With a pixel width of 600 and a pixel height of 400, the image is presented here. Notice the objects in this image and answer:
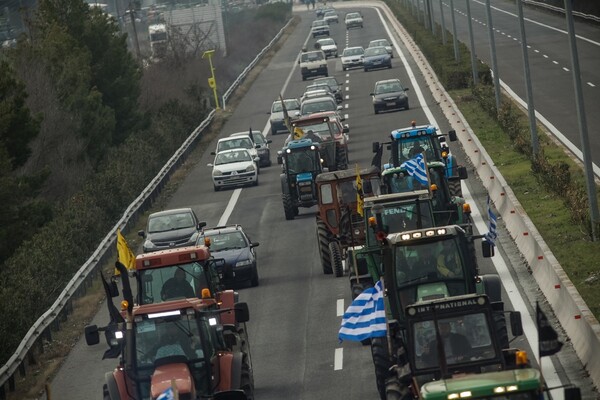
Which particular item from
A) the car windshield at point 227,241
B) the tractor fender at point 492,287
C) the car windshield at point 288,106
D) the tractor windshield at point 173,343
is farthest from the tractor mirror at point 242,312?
the car windshield at point 288,106

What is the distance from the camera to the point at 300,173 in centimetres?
4006

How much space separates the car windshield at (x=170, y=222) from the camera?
125ft

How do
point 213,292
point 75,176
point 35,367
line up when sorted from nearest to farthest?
point 213,292 → point 35,367 → point 75,176

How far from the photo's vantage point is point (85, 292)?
33625mm

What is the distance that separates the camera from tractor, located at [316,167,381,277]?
3094cm

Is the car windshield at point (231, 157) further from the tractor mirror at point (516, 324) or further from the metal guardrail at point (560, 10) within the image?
the metal guardrail at point (560, 10)

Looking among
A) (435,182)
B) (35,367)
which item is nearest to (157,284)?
(35,367)

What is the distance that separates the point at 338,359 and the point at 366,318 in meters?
5.73

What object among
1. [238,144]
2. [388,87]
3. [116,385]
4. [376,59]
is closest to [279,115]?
[388,87]

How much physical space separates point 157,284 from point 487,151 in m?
24.6

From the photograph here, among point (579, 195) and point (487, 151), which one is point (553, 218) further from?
point (487, 151)

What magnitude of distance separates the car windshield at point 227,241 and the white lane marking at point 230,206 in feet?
29.2

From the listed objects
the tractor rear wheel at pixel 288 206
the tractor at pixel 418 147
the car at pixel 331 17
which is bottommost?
the car at pixel 331 17

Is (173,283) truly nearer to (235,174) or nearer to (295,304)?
(295,304)
